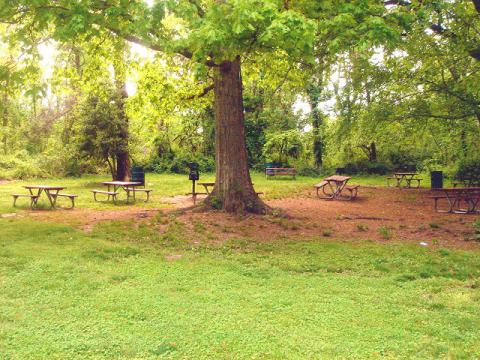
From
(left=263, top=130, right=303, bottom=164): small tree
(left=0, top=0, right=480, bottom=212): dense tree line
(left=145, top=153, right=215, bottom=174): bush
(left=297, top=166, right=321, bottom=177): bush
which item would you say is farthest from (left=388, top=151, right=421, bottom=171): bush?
(left=145, top=153, right=215, bottom=174): bush

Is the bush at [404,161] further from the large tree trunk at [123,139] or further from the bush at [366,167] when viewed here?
the large tree trunk at [123,139]

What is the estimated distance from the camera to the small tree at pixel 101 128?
1862 centimetres

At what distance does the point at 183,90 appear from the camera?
13.2 meters

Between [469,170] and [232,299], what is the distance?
50.6ft

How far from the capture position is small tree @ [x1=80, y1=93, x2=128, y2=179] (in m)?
18.6

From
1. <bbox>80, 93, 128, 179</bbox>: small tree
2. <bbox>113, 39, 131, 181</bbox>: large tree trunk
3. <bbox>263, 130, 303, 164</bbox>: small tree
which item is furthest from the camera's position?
<bbox>263, 130, 303, 164</bbox>: small tree

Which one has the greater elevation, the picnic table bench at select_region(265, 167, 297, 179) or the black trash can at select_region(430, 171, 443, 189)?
the picnic table bench at select_region(265, 167, 297, 179)

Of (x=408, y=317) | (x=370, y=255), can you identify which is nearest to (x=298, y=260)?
(x=370, y=255)

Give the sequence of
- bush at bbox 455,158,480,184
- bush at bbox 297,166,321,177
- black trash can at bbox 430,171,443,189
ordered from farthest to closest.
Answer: bush at bbox 297,166,321,177 → black trash can at bbox 430,171,443,189 → bush at bbox 455,158,480,184

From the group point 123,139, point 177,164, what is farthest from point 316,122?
point 123,139

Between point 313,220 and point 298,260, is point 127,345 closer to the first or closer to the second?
point 298,260

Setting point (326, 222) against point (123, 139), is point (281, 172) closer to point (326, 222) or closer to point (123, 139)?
point (123, 139)

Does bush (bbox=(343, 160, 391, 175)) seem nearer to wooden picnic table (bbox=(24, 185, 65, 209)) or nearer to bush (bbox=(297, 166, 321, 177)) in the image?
bush (bbox=(297, 166, 321, 177))

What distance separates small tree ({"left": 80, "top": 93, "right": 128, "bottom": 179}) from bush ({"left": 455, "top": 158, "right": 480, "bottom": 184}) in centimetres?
1441
